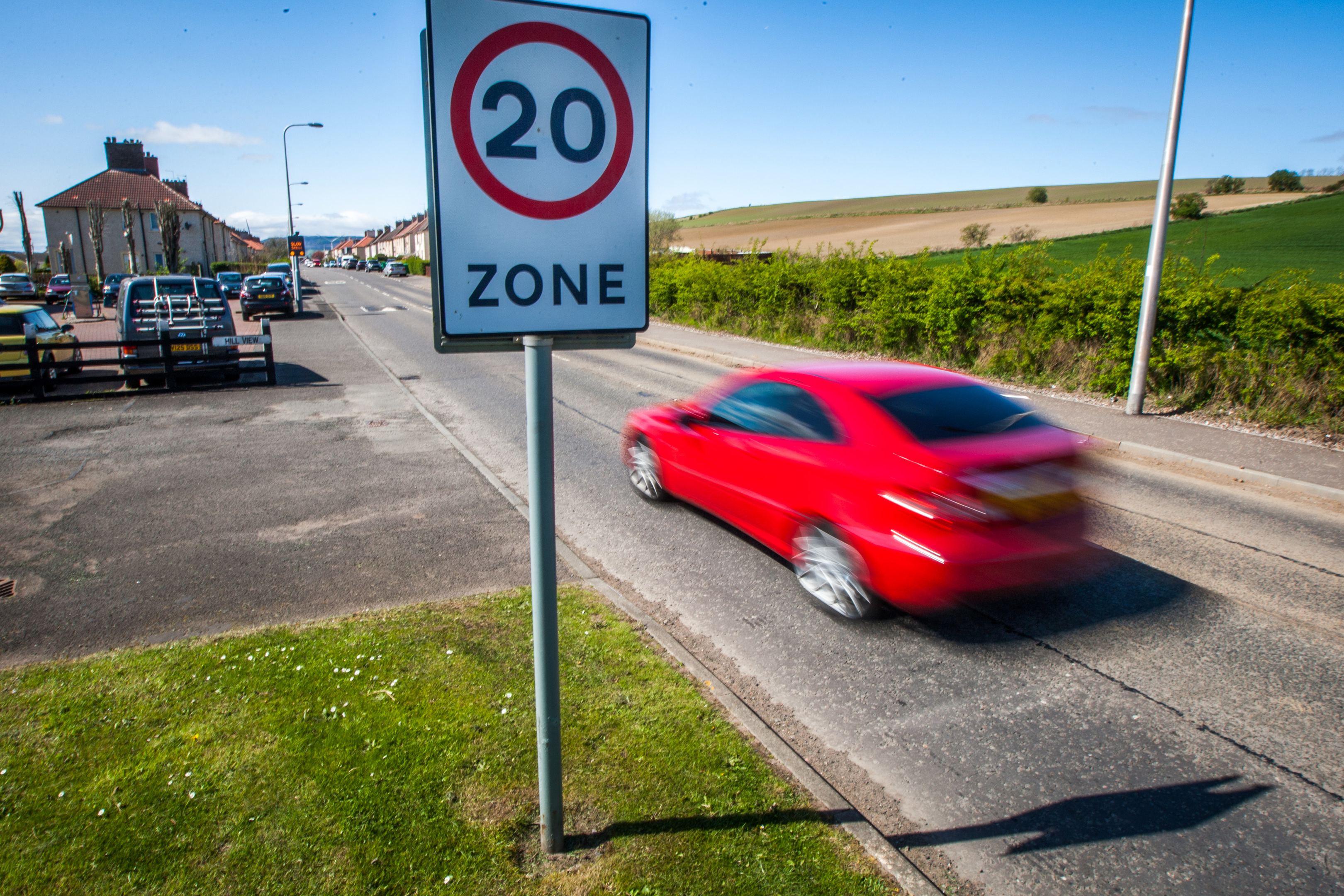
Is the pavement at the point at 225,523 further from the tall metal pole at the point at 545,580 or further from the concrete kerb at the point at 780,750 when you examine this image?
the tall metal pole at the point at 545,580

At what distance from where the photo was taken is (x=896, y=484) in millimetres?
4543

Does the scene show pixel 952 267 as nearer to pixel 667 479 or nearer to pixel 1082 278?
pixel 1082 278

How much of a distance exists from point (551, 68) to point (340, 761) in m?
2.92

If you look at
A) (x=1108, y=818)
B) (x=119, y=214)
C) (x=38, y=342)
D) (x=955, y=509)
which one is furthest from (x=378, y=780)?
(x=119, y=214)

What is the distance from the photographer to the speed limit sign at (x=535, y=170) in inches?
81.6

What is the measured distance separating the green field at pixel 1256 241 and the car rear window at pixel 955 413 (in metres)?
22.9

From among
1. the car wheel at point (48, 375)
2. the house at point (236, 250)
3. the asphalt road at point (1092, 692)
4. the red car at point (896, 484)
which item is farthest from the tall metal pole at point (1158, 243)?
the house at point (236, 250)

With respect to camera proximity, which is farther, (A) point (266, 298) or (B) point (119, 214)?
(B) point (119, 214)

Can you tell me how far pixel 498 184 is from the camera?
2146 mm

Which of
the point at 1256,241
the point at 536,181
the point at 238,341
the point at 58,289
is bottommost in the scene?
the point at 238,341

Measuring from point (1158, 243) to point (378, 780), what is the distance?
37.8 feet

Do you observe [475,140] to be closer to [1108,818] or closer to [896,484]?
[896,484]

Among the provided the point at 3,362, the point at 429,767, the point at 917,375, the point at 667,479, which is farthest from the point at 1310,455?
the point at 3,362

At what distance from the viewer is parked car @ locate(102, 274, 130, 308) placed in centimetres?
3869
